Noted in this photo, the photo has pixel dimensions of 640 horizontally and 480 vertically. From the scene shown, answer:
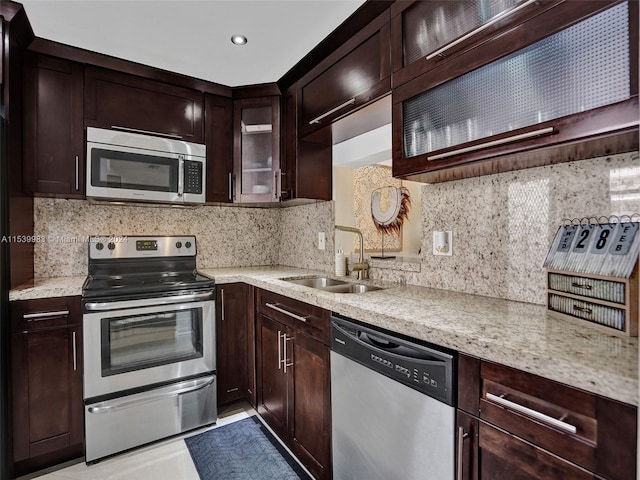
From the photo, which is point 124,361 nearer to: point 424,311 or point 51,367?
point 51,367

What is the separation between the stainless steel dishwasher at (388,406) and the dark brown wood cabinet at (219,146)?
1565 millimetres

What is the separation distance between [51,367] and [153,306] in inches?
22.3

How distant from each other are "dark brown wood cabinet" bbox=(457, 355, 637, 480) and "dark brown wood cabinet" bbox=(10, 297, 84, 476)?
1977mm

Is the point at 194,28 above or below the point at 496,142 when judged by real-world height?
above

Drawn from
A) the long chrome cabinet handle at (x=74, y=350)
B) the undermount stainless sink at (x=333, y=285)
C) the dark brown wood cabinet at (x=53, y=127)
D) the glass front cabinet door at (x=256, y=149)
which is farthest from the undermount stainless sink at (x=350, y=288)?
the dark brown wood cabinet at (x=53, y=127)

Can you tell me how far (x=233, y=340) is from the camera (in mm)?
2359

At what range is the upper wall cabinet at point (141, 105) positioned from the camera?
2.18 m

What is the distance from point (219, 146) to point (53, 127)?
101cm

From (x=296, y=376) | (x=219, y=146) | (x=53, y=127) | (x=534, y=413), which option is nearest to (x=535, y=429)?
(x=534, y=413)

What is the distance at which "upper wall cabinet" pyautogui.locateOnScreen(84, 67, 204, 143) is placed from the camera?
2176 millimetres

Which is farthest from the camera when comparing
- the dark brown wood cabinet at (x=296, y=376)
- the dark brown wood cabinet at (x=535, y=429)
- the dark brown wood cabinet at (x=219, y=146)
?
the dark brown wood cabinet at (x=219, y=146)

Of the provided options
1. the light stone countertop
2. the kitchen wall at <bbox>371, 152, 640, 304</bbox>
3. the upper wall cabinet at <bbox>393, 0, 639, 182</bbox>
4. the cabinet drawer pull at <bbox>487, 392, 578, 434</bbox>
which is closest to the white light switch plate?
the kitchen wall at <bbox>371, 152, 640, 304</bbox>

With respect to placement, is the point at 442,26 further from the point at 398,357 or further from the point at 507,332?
the point at 398,357

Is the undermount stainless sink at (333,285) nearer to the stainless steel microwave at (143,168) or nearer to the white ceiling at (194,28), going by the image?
the stainless steel microwave at (143,168)
